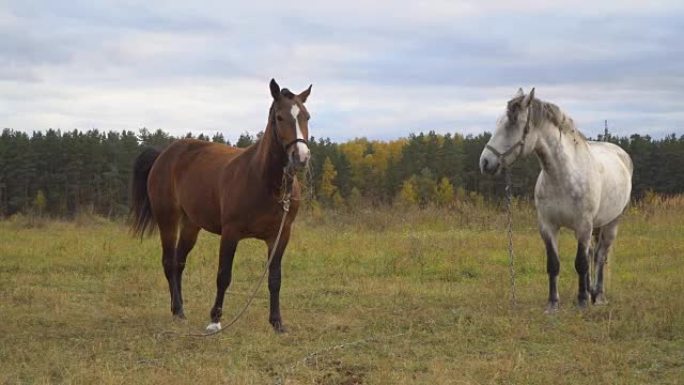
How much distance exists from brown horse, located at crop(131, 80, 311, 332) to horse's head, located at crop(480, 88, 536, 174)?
6.74 feet

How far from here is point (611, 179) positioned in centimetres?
781

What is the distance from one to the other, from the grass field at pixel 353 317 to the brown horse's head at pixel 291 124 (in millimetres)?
1617

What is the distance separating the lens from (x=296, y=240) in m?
13.0

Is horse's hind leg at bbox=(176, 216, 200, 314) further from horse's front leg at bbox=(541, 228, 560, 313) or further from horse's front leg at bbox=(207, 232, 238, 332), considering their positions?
horse's front leg at bbox=(541, 228, 560, 313)

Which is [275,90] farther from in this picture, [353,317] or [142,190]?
[142,190]

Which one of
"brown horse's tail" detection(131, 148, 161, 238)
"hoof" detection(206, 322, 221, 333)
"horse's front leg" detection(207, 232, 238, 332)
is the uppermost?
"brown horse's tail" detection(131, 148, 161, 238)

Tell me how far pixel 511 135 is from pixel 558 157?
2.18 feet

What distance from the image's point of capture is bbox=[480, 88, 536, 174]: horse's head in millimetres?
6832

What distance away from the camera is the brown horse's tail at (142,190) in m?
7.93

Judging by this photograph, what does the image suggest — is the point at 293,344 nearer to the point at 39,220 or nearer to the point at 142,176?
the point at 142,176

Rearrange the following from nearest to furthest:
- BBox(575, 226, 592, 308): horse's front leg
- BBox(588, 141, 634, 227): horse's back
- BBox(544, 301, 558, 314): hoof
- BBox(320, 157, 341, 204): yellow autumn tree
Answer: BBox(544, 301, 558, 314): hoof → BBox(575, 226, 592, 308): horse's front leg → BBox(588, 141, 634, 227): horse's back → BBox(320, 157, 341, 204): yellow autumn tree

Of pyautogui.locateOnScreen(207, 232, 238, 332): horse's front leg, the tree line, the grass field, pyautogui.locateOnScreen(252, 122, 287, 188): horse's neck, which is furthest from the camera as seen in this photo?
the tree line

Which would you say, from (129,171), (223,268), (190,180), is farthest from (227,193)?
(129,171)

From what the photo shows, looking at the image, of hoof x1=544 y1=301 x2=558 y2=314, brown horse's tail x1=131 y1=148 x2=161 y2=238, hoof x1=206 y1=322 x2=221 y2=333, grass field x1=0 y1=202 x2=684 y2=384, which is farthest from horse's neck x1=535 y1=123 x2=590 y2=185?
brown horse's tail x1=131 y1=148 x2=161 y2=238
